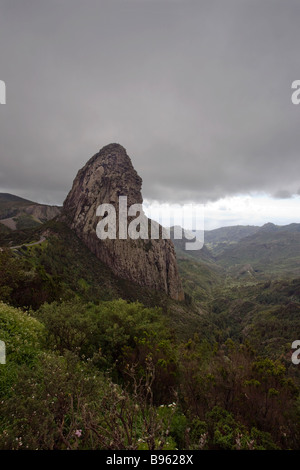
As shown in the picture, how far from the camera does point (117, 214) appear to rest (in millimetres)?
120625

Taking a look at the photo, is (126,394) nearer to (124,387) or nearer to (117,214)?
(124,387)

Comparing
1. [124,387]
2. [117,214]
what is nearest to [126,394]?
[124,387]

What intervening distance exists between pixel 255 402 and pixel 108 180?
411ft

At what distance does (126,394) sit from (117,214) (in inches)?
4628

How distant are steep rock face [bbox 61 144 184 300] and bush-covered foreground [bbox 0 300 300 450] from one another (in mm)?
93615

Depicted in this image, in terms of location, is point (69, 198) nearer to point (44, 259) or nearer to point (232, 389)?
point (44, 259)

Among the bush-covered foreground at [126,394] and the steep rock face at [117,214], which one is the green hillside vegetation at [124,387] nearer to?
the bush-covered foreground at [126,394]

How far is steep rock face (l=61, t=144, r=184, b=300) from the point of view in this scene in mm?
107625

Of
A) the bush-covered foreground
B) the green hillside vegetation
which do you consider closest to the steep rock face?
the green hillside vegetation

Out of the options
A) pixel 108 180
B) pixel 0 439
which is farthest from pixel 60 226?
pixel 0 439

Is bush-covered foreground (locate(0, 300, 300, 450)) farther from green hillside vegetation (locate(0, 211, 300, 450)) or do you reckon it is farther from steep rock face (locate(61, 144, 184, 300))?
steep rock face (locate(61, 144, 184, 300))

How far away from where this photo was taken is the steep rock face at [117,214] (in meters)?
108

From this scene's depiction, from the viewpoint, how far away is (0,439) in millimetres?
5000

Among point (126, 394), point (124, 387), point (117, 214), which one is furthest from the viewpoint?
point (117, 214)
